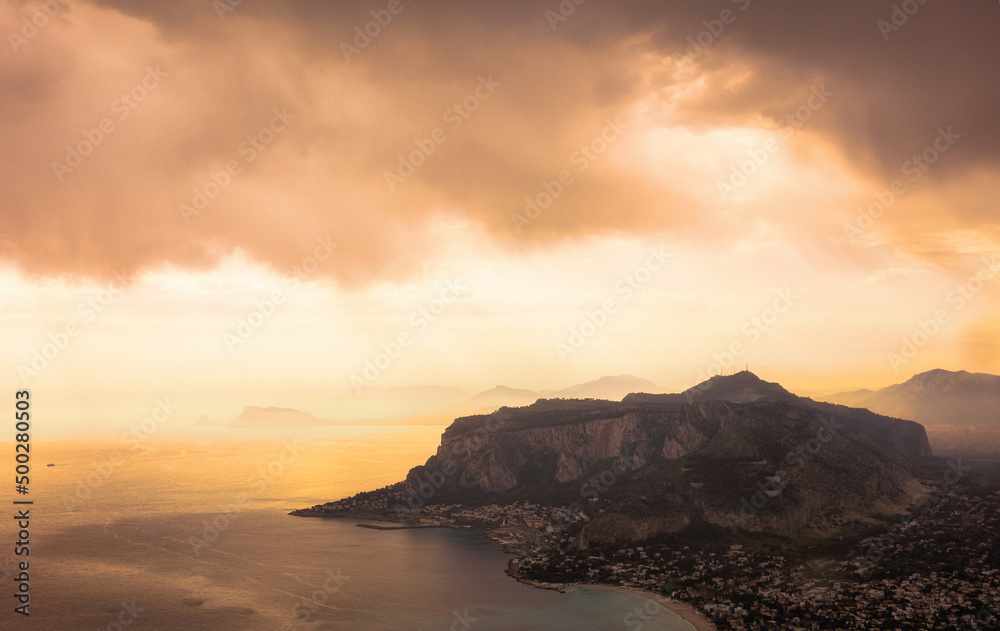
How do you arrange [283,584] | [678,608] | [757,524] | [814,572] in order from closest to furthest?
[678,608], [814,572], [283,584], [757,524]

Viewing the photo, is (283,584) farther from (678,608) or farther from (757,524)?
(757,524)

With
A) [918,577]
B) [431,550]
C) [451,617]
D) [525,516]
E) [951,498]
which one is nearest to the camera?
[451,617]

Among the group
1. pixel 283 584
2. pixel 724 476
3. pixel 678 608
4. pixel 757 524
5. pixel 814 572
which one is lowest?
pixel 678 608

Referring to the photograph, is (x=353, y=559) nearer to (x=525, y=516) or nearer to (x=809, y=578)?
(x=525, y=516)

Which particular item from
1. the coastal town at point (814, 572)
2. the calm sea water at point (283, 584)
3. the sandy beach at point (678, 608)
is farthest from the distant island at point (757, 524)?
the calm sea water at point (283, 584)

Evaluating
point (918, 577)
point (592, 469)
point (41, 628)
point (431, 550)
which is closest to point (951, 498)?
point (918, 577)

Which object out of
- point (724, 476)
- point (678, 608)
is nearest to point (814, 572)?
point (678, 608)
